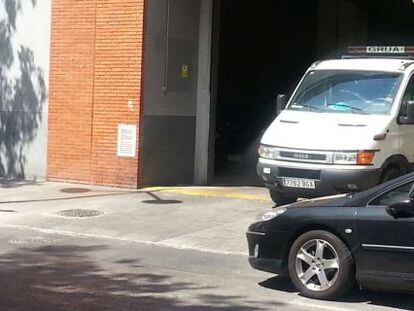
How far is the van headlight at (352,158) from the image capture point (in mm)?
10172

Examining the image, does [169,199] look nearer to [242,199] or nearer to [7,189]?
[242,199]

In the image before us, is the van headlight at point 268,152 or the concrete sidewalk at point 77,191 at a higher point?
the van headlight at point 268,152

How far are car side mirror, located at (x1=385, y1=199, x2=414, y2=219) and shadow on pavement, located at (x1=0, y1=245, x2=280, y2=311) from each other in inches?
55.4

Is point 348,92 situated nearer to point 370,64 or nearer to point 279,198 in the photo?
point 370,64

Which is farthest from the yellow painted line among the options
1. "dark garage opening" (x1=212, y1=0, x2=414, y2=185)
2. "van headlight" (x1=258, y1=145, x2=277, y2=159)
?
"dark garage opening" (x1=212, y1=0, x2=414, y2=185)

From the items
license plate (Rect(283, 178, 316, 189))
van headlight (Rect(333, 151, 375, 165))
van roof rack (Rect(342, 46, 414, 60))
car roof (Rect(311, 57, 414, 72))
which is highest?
van roof rack (Rect(342, 46, 414, 60))

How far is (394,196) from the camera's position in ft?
22.0

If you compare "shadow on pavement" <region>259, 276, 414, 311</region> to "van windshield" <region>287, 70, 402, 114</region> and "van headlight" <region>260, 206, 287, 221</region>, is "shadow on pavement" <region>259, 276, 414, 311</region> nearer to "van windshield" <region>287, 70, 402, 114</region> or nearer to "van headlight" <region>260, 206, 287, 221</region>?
"van headlight" <region>260, 206, 287, 221</region>

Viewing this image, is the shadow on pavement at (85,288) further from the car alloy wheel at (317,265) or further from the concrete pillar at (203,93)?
the concrete pillar at (203,93)

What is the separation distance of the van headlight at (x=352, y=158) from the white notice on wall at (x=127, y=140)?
5379 millimetres

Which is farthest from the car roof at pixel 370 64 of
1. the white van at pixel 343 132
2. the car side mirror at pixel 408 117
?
the car side mirror at pixel 408 117

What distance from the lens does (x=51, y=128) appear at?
15594 millimetres

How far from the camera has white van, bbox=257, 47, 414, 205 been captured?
10219 millimetres

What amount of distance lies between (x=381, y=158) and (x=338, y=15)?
38.8ft
